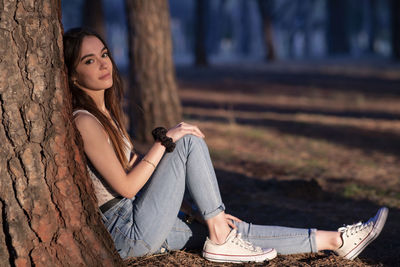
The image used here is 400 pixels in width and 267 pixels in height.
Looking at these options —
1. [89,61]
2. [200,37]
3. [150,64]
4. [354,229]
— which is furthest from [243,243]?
[200,37]

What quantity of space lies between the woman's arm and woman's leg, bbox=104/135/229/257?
114mm

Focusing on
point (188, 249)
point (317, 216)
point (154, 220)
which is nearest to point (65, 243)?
point (154, 220)

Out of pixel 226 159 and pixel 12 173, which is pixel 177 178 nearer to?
pixel 12 173

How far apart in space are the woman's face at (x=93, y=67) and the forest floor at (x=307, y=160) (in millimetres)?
1058

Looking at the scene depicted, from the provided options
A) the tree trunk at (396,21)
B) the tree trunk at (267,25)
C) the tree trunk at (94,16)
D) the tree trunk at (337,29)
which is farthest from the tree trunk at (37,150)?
the tree trunk at (337,29)

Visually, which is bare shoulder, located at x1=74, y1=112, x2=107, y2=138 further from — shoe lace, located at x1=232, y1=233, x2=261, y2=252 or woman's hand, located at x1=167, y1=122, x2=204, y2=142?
shoe lace, located at x1=232, y1=233, x2=261, y2=252

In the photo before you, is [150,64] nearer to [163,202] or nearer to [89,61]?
[89,61]

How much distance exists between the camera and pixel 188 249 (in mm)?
3348

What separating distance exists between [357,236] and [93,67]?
190cm

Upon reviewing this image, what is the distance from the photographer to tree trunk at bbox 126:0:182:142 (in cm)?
716

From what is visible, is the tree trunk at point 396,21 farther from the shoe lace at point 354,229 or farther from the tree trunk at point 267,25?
the shoe lace at point 354,229

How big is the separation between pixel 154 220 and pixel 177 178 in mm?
270

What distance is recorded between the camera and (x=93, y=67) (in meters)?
2.99

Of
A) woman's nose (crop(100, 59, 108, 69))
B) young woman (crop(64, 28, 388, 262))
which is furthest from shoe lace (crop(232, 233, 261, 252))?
woman's nose (crop(100, 59, 108, 69))
